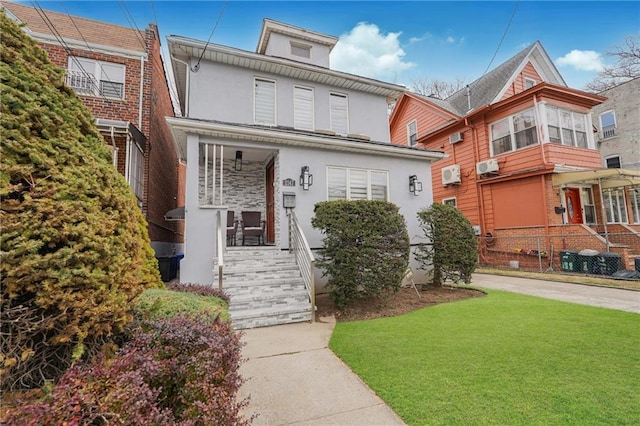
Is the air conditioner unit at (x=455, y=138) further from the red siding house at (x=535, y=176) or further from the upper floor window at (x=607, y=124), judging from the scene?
the upper floor window at (x=607, y=124)

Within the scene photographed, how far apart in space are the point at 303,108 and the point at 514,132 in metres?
9.38

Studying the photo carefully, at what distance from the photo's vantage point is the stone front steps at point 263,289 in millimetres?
5387

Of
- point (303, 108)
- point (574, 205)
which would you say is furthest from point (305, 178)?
point (574, 205)

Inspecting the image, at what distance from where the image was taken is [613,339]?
3980 mm

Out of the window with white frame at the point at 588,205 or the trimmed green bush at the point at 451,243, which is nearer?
the trimmed green bush at the point at 451,243

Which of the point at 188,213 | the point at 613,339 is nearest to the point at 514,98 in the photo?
the point at 613,339

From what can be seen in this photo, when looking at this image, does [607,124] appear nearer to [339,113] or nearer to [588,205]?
[588,205]

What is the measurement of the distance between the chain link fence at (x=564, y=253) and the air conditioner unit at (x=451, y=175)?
3.21 meters

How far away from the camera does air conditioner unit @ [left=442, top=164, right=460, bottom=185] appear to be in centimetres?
1445

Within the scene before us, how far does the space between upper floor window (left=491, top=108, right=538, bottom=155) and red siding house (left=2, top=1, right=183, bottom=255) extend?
46.9ft

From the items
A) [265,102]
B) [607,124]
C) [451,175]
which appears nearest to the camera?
[265,102]

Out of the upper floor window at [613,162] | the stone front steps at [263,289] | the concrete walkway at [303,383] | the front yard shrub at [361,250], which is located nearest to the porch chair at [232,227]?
the stone front steps at [263,289]

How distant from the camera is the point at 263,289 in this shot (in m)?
5.97

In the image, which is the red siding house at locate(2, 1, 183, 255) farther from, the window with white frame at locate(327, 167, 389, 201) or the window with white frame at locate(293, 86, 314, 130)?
the window with white frame at locate(327, 167, 389, 201)
